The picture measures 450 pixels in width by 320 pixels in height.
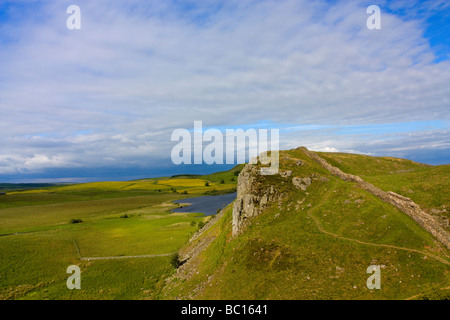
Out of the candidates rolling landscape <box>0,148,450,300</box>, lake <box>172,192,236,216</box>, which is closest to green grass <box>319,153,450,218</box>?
rolling landscape <box>0,148,450,300</box>

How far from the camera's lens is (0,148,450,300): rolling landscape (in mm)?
29484

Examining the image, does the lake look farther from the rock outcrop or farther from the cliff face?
the rock outcrop

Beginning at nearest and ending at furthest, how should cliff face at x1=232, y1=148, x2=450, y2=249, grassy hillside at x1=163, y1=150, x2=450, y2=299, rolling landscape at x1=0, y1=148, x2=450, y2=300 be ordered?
grassy hillside at x1=163, y1=150, x2=450, y2=299 < rolling landscape at x1=0, y1=148, x2=450, y2=300 < cliff face at x1=232, y1=148, x2=450, y2=249

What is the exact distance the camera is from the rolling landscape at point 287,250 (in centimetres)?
2948

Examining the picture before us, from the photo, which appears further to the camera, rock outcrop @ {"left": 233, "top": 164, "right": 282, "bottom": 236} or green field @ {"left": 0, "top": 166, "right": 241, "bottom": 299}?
green field @ {"left": 0, "top": 166, "right": 241, "bottom": 299}

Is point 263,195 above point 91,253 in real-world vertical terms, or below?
above

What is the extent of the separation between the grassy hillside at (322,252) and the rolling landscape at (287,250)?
0.16 metres

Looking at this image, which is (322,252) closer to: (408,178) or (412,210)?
(412,210)

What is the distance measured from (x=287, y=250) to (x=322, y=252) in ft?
16.4

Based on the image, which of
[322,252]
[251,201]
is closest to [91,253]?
[251,201]

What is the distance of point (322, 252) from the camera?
112 feet

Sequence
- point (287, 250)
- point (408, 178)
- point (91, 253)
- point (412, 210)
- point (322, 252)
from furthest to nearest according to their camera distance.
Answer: point (91, 253) → point (408, 178) → point (287, 250) → point (412, 210) → point (322, 252)

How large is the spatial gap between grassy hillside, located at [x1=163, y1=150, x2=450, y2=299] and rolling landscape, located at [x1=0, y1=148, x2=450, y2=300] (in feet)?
0.52

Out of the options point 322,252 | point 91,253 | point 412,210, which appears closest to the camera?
point 322,252
